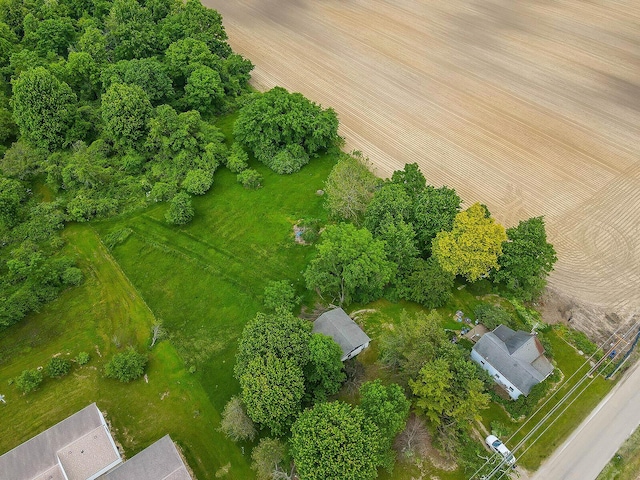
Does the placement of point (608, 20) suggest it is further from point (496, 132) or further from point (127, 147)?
point (127, 147)

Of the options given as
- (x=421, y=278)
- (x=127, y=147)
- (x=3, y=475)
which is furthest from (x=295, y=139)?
(x=3, y=475)

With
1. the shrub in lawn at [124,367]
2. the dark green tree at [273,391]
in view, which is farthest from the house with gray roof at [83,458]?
the dark green tree at [273,391]

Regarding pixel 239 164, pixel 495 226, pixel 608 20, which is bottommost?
pixel 239 164

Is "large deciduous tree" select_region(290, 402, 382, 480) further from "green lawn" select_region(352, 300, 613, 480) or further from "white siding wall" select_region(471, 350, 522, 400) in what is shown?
"white siding wall" select_region(471, 350, 522, 400)

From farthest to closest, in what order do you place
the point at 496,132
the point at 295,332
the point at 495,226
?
the point at 496,132 < the point at 495,226 < the point at 295,332

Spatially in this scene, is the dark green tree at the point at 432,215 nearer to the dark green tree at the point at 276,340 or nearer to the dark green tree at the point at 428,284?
the dark green tree at the point at 428,284

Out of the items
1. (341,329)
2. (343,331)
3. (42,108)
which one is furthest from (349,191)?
(42,108)

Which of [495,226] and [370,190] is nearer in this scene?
[495,226]
